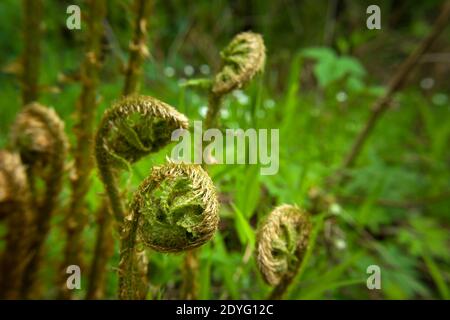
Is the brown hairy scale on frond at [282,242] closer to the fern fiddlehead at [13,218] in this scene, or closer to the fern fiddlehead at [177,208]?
the fern fiddlehead at [177,208]

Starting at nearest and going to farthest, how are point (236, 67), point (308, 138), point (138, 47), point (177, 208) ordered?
point (177, 208) → point (236, 67) → point (138, 47) → point (308, 138)

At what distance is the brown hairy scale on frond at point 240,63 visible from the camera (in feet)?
2.82

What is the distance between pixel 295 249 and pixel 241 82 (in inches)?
12.7

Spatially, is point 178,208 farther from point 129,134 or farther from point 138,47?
point 138,47

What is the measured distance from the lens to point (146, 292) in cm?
87

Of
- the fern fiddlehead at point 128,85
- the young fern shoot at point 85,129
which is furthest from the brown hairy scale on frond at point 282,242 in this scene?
the young fern shoot at point 85,129

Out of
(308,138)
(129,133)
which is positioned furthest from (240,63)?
(308,138)

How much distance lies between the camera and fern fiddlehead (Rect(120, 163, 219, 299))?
61 cm

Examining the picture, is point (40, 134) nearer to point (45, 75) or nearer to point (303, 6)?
point (45, 75)

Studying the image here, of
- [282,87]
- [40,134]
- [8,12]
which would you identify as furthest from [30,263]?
[282,87]

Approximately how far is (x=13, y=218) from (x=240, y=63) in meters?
0.65

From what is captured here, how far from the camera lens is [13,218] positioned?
3.59 feet

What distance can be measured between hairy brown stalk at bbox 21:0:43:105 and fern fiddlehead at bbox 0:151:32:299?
1.17 feet

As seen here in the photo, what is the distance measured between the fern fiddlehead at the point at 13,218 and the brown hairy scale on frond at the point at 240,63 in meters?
0.49
